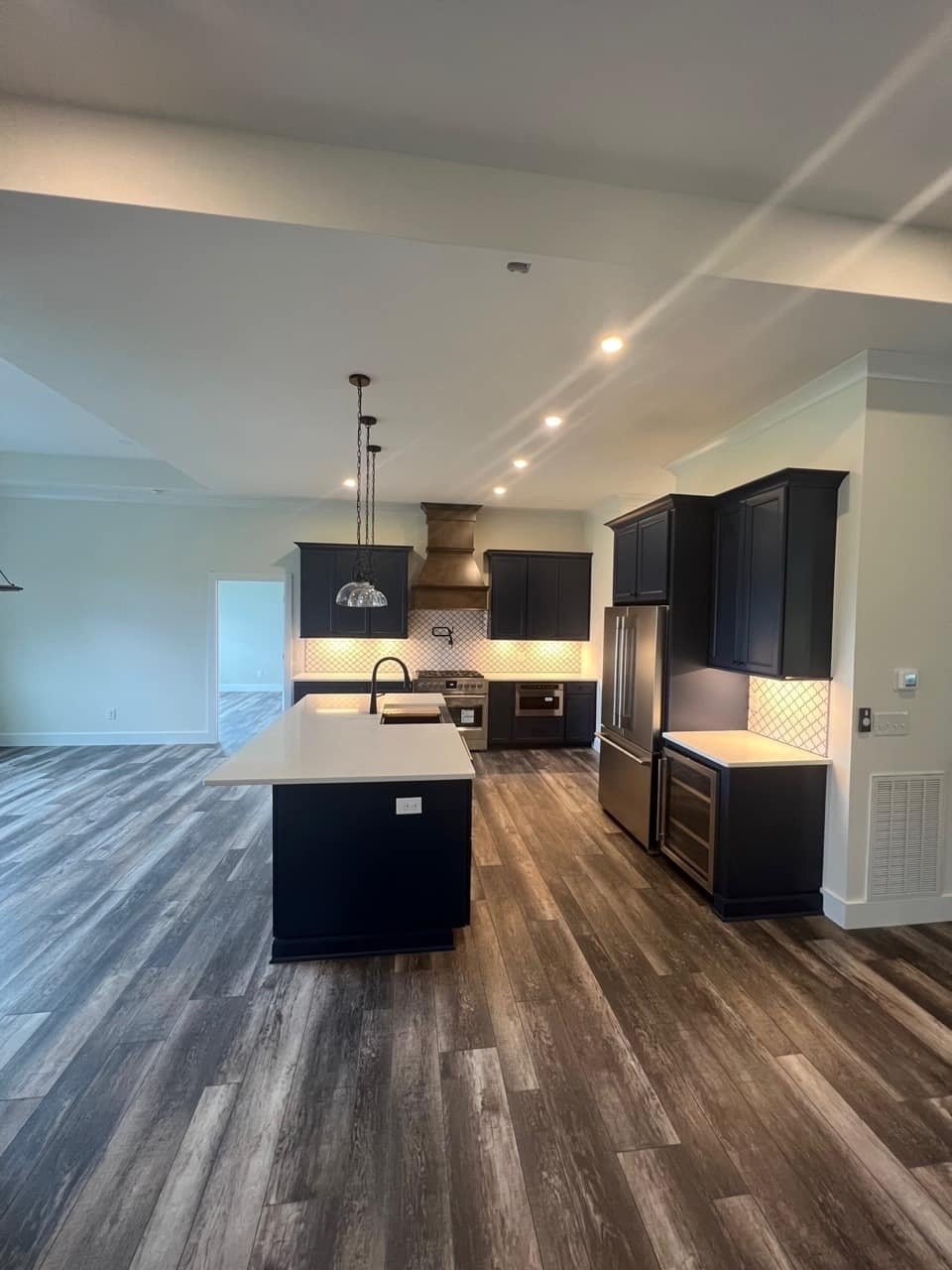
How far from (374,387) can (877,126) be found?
2.31 m

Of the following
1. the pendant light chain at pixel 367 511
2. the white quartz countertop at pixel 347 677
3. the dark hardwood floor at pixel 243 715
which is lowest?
the dark hardwood floor at pixel 243 715

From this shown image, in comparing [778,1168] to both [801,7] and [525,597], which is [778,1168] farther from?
[525,597]

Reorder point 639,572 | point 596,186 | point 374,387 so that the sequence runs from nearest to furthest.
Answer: point 596,186 → point 374,387 → point 639,572

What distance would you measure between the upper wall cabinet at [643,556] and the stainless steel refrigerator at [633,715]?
12 centimetres

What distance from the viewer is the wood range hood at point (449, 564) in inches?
248

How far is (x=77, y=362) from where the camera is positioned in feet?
9.19

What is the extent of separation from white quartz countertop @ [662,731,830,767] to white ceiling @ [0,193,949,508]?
2040mm

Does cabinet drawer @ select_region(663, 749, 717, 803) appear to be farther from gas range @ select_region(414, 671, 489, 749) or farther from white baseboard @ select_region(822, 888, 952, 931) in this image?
gas range @ select_region(414, 671, 489, 749)

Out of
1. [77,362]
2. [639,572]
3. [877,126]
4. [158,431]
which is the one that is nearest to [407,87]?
[877,126]

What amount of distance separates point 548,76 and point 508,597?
5083 mm

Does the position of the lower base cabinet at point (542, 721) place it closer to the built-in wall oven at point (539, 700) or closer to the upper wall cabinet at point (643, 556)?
the built-in wall oven at point (539, 700)

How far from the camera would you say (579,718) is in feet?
21.2

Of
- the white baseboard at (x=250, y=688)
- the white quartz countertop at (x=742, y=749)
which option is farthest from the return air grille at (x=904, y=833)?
the white baseboard at (x=250, y=688)

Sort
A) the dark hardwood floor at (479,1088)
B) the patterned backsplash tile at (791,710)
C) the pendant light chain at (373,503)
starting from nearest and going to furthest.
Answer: the dark hardwood floor at (479,1088)
the patterned backsplash tile at (791,710)
the pendant light chain at (373,503)
